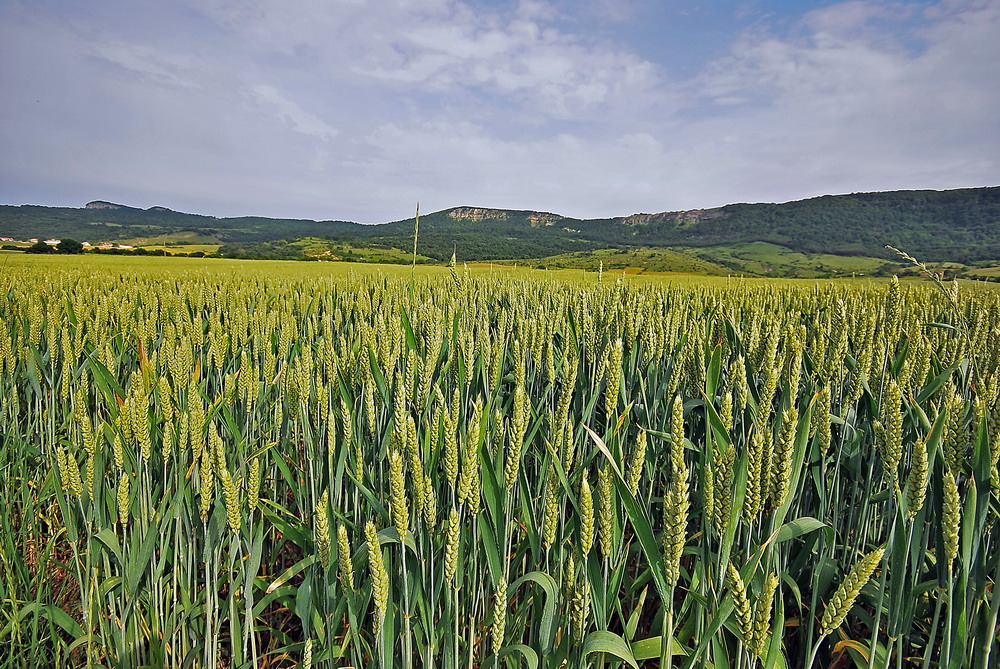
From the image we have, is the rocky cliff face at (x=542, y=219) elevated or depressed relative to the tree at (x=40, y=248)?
elevated

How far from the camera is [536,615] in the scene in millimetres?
1184

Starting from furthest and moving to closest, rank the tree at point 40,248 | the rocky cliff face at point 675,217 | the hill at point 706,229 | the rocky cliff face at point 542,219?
the rocky cliff face at point 542,219 < the rocky cliff face at point 675,217 < the hill at point 706,229 < the tree at point 40,248

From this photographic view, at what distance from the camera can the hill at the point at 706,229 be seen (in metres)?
82.1

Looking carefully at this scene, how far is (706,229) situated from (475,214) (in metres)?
80.7

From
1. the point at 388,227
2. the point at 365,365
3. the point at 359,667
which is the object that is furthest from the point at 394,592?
the point at 388,227

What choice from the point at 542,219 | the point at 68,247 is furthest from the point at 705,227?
the point at 68,247

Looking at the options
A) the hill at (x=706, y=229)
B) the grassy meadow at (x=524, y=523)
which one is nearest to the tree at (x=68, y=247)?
the hill at (x=706, y=229)

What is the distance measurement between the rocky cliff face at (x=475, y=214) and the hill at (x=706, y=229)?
10387mm

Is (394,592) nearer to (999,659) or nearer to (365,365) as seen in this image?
(365,365)

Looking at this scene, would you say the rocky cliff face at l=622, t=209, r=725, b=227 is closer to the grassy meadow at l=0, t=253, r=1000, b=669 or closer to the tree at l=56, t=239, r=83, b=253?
the tree at l=56, t=239, r=83, b=253

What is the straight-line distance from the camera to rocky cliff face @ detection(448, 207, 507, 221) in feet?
556

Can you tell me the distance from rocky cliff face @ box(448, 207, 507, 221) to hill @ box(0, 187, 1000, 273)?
10.4 m

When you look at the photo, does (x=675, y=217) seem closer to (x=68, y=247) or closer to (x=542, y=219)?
(x=542, y=219)

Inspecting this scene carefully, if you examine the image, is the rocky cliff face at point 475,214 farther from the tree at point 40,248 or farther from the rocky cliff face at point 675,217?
the tree at point 40,248
